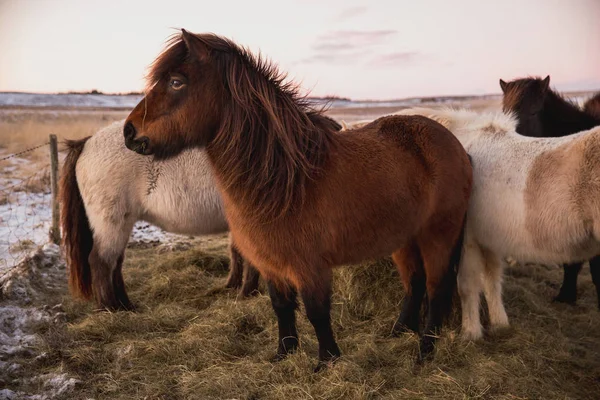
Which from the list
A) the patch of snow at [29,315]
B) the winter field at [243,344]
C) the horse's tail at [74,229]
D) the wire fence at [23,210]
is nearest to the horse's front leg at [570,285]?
the winter field at [243,344]

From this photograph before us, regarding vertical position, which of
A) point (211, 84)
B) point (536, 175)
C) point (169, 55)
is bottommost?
point (536, 175)

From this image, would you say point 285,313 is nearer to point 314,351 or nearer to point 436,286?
point 314,351

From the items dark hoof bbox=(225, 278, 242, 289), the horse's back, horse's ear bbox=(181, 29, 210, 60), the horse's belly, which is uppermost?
horse's ear bbox=(181, 29, 210, 60)

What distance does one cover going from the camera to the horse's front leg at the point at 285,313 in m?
3.21

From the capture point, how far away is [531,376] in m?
3.18

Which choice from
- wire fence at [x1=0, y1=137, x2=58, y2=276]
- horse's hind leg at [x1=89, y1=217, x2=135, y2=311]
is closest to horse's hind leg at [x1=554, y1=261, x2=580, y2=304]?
horse's hind leg at [x1=89, y1=217, x2=135, y2=311]

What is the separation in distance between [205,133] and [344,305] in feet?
7.84

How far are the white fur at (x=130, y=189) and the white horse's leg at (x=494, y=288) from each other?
8.96ft

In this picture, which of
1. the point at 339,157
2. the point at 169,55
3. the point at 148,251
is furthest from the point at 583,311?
the point at 148,251

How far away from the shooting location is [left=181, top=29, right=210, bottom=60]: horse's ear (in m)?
2.56

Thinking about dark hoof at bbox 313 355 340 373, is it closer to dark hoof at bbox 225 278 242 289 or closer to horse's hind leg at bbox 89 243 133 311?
dark hoof at bbox 225 278 242 289

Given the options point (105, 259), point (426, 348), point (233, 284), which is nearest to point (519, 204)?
point (426, 348)

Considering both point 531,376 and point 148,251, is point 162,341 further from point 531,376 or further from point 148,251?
point 148,251

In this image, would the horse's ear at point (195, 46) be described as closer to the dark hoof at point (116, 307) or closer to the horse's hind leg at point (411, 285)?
the horse's hind leg at point (411, 285)
